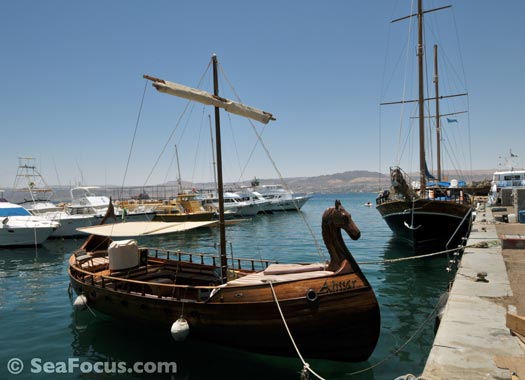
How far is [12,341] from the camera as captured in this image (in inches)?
412

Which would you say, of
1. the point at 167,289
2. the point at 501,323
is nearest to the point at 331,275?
the point at 501,323

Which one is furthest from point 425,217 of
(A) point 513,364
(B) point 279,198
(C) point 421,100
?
(B) point 279,198

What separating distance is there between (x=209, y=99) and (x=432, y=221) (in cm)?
1425

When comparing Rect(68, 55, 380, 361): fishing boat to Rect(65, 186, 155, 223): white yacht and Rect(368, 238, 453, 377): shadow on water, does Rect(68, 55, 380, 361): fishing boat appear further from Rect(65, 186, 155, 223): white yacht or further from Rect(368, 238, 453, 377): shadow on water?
Rect(65, 186, 155, 223): white yacht

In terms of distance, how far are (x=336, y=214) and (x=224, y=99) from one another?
4877 millimetres

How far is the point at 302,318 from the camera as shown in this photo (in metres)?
7.12

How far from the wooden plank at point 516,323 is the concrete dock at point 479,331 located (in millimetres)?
86

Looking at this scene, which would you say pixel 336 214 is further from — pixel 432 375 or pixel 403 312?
pixel 403 312

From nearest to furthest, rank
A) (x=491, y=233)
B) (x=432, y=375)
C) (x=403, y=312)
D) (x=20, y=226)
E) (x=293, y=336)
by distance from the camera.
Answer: (x=432, y=375) < (x=293, y=336) < (x=403, y=312) < (x=491, y=233) < (x=20, y=226)

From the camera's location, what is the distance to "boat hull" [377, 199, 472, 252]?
744 inches

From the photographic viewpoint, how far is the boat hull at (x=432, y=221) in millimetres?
18891

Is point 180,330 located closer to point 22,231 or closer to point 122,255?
point 122,255

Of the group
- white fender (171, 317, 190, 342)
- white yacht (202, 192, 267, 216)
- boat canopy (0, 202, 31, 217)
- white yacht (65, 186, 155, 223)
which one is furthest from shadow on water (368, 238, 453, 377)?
white yacht (202, 192, 267, 216)

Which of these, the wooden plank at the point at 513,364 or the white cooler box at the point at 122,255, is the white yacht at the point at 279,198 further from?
the wooden plank at the point at 513,364
